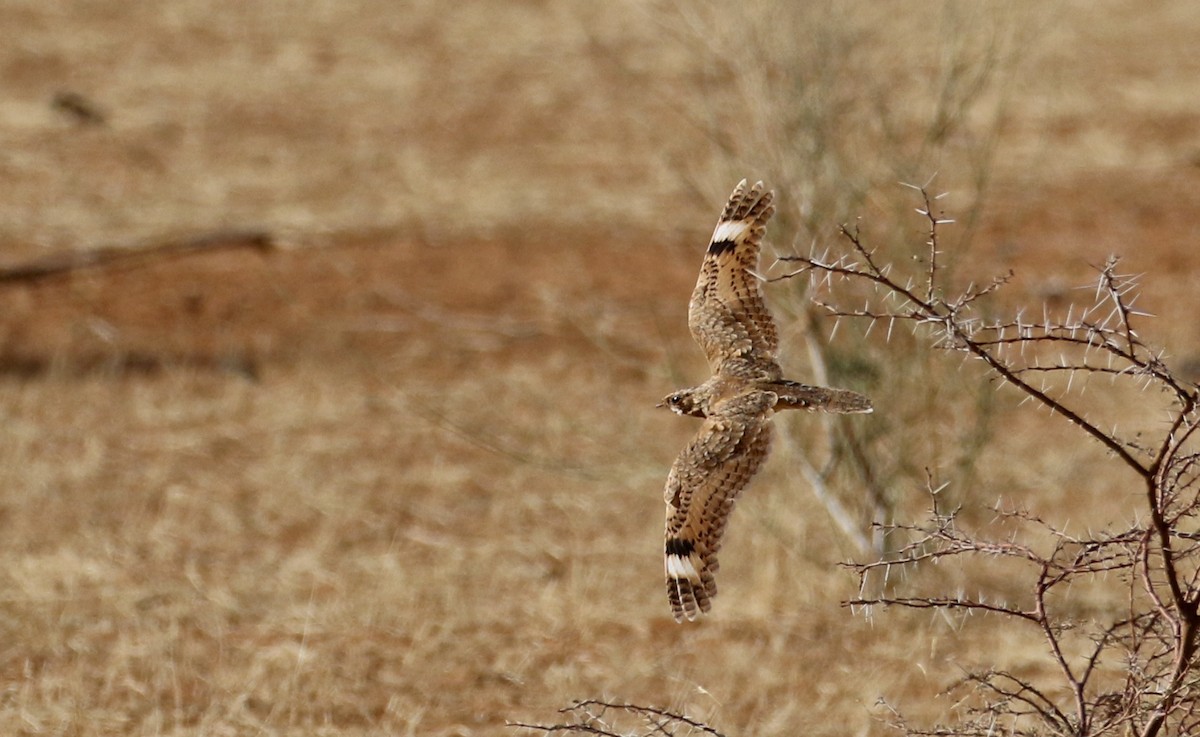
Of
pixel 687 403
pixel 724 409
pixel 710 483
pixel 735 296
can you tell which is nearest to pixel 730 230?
pixel 735 296

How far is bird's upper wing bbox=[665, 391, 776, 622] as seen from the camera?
3.86 m

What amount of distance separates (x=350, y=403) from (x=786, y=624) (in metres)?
4.18

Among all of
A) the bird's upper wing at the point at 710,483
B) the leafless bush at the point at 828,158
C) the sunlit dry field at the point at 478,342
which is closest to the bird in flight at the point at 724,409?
the bird's upper wing at the point at 710,483

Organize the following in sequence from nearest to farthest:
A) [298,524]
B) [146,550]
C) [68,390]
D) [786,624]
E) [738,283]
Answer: [738,283] < [786,624] < [146,550] < [298,524] < [68,390]

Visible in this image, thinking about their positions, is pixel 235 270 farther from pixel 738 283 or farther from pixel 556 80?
pixel 738 283

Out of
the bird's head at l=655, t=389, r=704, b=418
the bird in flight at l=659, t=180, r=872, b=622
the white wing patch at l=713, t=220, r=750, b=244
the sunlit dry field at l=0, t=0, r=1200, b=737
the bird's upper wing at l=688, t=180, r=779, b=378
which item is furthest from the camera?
the sunlit dry field at l=0, t=0, r=1200, b=737

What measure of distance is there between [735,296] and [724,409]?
51 centimetres

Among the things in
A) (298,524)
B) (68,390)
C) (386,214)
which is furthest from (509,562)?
(386,214)

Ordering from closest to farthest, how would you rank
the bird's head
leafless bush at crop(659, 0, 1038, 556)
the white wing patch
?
the bird's head < the white wing patch < leafless bush at crop(659, 0, 1038, 556)

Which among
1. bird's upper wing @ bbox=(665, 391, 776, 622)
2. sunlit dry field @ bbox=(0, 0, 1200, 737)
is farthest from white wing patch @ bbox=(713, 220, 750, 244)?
sunlit dry field @ bbox=(0, 0, 1200, 737)

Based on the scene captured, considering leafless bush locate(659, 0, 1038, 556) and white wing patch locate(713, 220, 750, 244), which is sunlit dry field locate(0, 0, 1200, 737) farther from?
white wing patch locate(713, 220, 750, 244)

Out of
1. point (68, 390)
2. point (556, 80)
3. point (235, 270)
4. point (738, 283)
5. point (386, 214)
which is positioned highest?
point (556, 80)

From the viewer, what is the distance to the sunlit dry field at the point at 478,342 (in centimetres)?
633

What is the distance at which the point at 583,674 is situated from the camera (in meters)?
6.20
